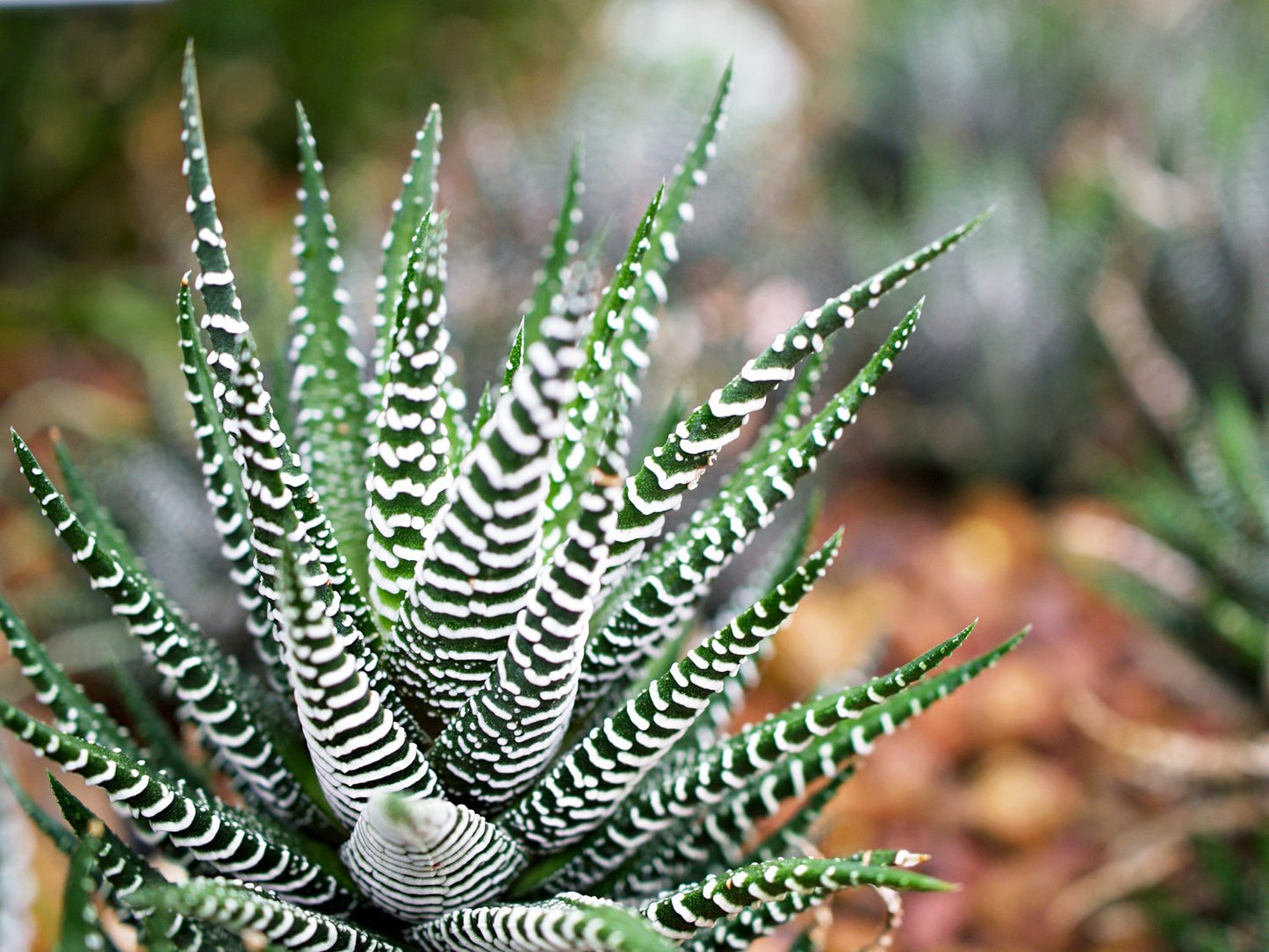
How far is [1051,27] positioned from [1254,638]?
144 centimetres

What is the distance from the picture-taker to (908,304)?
141 cm

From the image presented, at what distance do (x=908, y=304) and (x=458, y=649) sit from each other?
106cm

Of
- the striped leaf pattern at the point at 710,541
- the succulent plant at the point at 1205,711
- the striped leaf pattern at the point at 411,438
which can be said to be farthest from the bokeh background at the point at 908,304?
the striped leaf pattern at the point at 411,438

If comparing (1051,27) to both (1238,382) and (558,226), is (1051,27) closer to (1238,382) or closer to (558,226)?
(1238,382)

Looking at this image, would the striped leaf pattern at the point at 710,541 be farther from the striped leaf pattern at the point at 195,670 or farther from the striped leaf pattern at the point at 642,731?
the striped leaf pattern at the point at 195,670

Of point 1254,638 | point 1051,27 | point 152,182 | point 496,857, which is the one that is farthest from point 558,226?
point 1051,27

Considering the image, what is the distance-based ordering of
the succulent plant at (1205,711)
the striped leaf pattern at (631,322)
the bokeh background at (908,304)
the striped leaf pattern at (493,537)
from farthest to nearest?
the bokeh background at (908,304) → the succulent plant at (1205,711) → the striped leaf pattern at (631,322) → the striped leaf pattern at (493,537)

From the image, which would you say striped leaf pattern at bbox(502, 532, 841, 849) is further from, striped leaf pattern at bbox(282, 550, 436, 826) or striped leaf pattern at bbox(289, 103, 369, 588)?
striped leaf pattern at bbox(289, 103, 369, 588)

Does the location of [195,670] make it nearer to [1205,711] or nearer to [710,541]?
[710,541]

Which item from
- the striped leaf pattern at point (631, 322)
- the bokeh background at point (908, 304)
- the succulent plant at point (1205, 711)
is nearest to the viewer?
the striped leaf pattern at point (631, 322)

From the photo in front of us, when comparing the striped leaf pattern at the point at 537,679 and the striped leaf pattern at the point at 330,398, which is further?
the striped leaf pattern at the point at 330,398

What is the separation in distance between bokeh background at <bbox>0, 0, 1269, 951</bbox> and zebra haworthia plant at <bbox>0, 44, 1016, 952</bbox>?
194mm

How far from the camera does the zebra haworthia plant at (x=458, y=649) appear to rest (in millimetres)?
410

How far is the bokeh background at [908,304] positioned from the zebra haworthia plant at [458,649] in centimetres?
19
